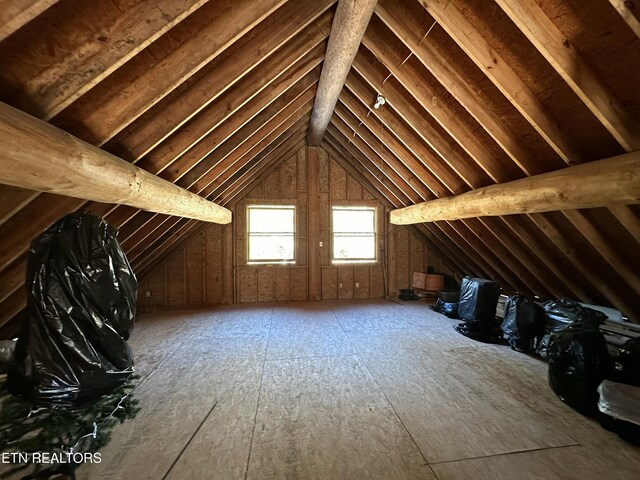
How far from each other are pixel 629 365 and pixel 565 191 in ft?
4.52

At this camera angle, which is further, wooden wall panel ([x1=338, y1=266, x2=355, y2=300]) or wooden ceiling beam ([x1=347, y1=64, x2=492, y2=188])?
wooden wall panel ([x1=338, y1=266, x2=355, y2=300])

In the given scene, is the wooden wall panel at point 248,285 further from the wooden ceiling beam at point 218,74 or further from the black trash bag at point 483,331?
the black trash bag at point 483,331

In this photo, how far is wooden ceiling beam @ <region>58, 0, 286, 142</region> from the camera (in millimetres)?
1531

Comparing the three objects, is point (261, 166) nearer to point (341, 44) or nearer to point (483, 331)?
point (341, 44)

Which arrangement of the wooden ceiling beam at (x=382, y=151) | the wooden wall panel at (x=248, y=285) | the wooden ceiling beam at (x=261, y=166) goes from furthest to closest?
the wooden wall panel at (x=248, y=285), the wooden ceiling beam at (x=261, y=166), the wooden ceiling beam at (x=382, y=151)

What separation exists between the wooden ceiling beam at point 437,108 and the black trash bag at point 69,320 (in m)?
2.94

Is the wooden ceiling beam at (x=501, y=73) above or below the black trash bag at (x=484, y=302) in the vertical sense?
above

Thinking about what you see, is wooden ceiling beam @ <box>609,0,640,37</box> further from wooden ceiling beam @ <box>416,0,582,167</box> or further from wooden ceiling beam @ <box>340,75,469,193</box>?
wooden ceiling beam @ <box>340,75,469,193</box>

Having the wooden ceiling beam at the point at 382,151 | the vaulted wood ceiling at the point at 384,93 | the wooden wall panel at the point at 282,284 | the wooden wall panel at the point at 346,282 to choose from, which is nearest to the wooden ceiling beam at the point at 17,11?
the vaulted wood ceiling at the point at 384,93

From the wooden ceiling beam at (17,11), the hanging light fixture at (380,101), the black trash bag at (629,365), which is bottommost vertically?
the black trash bag at (629,365)

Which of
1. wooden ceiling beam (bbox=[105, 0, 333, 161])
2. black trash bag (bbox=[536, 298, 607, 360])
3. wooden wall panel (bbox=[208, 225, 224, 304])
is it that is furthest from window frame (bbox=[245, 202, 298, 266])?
black trash bag (bbox=[536, 298, 607, 360])

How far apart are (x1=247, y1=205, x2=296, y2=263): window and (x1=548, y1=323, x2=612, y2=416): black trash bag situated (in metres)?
4.53

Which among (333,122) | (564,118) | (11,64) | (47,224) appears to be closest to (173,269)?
(47,224)

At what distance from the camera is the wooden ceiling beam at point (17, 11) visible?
33.6 inches
